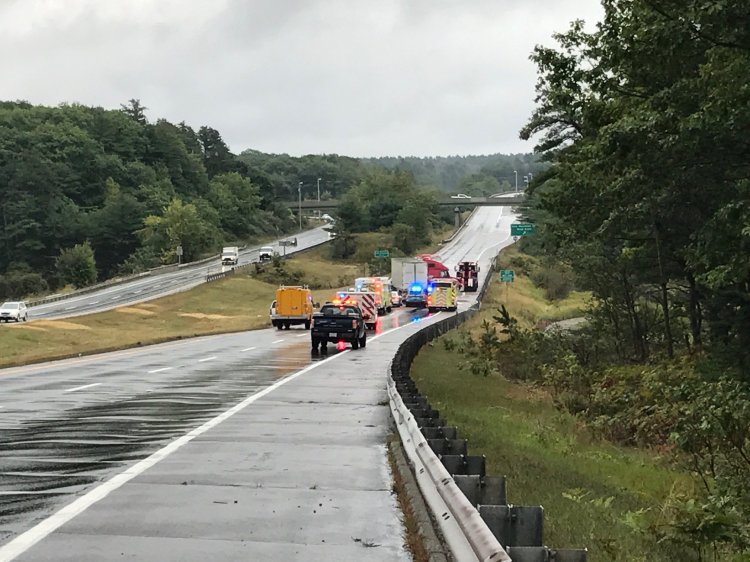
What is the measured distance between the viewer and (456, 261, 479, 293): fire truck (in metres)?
96.5

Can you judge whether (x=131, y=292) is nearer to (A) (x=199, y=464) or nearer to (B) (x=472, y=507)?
(A) (x=199, y=464)

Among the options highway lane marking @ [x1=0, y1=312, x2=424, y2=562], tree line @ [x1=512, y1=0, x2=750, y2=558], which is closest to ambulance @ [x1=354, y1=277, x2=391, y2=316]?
tree line @ [x1=512, y1=0, x2=750, y2=558]

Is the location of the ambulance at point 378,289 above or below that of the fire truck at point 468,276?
below

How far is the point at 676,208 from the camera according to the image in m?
23.5

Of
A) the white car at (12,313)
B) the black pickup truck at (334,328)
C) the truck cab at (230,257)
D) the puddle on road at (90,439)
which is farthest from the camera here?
the truck cab at (230,257)

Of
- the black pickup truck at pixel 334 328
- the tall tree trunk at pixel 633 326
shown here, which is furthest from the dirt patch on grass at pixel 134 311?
the tall tree trunk at pixel 633 326

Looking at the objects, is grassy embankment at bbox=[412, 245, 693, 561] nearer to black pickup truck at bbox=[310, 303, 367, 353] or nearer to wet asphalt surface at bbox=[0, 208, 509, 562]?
wet asphalt surface at bbox=[0, 208, 509, 562]

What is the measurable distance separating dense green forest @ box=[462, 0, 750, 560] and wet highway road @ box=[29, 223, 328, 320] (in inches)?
1910

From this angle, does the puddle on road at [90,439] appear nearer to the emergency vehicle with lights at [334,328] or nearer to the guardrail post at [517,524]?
the guardrail post at [517,524]

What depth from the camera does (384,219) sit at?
166625 millimetres

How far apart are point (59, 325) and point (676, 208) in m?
44.5

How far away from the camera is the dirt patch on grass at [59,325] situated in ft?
187

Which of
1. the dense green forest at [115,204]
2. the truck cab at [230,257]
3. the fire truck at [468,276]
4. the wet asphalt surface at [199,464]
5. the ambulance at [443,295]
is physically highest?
the dense green forest at [115,204]

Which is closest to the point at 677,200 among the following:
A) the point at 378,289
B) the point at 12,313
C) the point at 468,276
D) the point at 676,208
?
the point at 676,208
